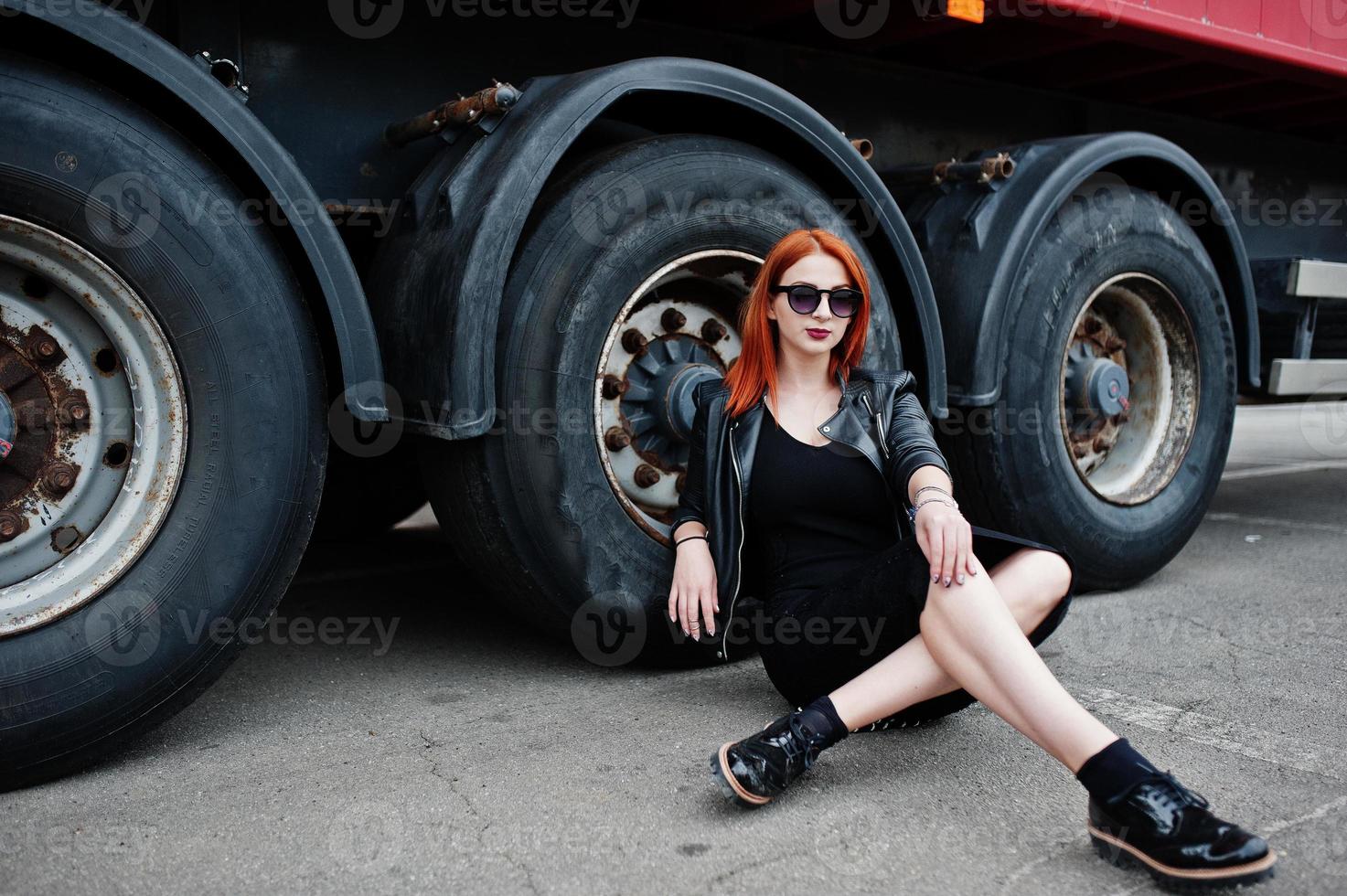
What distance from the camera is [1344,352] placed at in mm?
4684

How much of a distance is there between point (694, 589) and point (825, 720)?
1.35 ft

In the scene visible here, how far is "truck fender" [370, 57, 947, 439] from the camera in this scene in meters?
2.49

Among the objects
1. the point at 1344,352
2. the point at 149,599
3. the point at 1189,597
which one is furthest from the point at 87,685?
the point at 1344,352

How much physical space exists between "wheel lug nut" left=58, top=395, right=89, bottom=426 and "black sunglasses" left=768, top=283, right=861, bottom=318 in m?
1.39

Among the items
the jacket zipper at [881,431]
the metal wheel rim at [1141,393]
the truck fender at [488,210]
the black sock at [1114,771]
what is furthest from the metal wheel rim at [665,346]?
the metal wheel rim at [1141,393]

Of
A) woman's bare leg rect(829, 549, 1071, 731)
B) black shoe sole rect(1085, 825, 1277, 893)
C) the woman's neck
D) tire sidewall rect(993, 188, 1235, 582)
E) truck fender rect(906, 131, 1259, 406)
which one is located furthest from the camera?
tire sidewall rect(993, 188, 1235, 582)

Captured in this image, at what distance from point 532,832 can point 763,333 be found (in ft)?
3.77

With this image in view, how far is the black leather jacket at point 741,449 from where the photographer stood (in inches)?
99.5

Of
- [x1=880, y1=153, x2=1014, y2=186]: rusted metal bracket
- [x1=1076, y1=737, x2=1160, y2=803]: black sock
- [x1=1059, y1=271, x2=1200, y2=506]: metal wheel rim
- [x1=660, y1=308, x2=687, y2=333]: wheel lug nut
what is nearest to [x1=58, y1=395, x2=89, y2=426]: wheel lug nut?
[x1=660, y1=308, x2=687, y2=333]: wheel lug nut

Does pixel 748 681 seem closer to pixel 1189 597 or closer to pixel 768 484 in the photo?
pixel 768 484

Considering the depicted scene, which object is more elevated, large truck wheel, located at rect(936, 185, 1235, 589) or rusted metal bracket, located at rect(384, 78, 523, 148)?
rusted metal bracket, located at rect(384, 78, 523, 148)

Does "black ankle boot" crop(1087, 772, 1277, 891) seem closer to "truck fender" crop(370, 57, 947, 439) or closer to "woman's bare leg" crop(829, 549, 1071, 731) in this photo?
"woman's bare leg" crop(829, 549, 1071, 731)

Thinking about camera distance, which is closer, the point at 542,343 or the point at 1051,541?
the point at 542,343

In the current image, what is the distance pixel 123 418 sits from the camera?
2270mm
